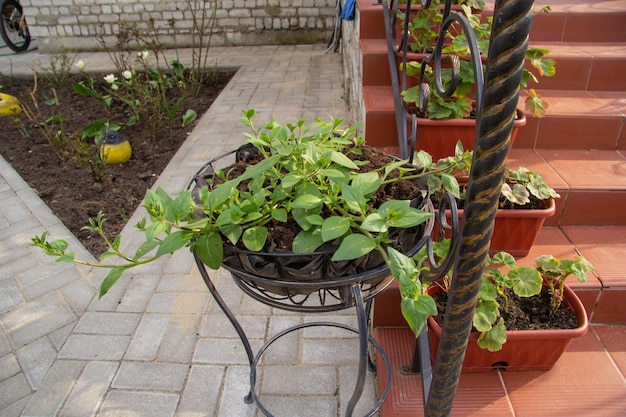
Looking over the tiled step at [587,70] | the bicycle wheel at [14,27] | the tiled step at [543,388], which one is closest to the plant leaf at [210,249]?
the tiled step at [543,388]

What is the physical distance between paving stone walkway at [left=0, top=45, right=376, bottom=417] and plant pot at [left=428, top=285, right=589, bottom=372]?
15.4 inches

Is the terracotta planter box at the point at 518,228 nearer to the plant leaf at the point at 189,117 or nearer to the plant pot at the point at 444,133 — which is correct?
the plant pot at the point at 444,133

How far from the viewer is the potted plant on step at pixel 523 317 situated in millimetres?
1415

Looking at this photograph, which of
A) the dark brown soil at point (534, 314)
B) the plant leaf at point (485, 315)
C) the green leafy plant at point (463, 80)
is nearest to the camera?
the plant leaf at point (485, 315)

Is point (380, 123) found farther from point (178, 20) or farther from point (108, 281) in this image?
point (178, 20)

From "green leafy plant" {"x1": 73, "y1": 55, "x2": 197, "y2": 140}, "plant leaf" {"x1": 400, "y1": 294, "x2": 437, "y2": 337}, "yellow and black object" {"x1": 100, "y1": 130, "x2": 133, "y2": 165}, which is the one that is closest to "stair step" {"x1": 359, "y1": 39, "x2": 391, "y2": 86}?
"plant leaf" {"x1": 400, "y1": 294, "x2": 437, "y2": 337}

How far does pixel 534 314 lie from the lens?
1.54m

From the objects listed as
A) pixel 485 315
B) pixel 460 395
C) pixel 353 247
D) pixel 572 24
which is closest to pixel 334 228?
pixel 353 247

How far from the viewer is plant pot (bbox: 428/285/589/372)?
1.44 meters

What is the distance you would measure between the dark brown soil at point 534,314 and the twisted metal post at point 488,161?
0.60 m

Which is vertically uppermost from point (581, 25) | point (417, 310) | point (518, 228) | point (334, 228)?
point (581, 25)

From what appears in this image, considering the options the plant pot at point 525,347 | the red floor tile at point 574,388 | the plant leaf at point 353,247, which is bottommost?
the red floor tile at point 574,388

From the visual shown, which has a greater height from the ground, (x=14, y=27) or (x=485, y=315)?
(x=14, y=27)

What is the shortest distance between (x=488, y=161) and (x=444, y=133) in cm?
117
